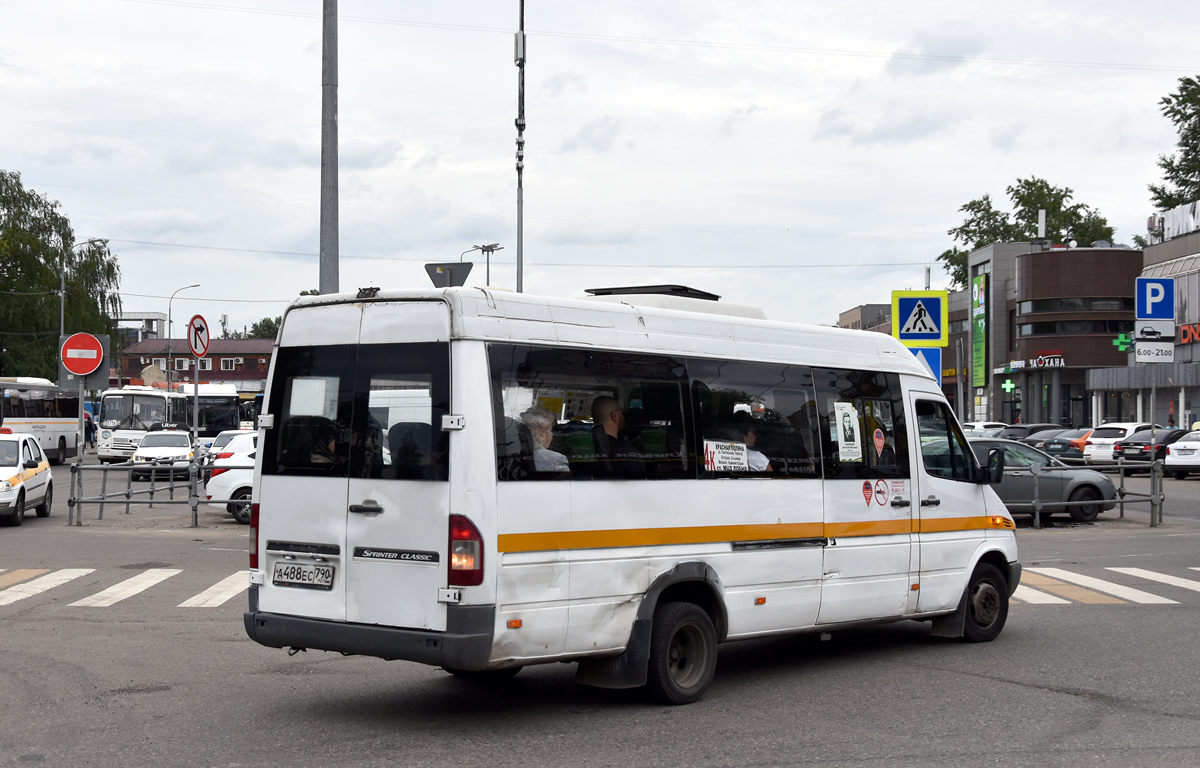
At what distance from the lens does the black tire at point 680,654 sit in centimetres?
775

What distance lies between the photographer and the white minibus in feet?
23.0

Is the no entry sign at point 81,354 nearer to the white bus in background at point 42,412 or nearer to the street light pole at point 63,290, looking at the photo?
the white bus in background at point 42,412

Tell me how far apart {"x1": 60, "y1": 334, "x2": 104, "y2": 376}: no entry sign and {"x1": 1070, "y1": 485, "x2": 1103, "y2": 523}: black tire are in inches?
705

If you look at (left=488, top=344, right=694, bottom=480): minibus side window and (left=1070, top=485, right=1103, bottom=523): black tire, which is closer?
(left=488, top=344, right=694, bottom=480): minibus side window

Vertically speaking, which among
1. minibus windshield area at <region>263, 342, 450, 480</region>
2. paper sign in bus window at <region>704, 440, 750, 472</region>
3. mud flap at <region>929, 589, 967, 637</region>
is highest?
minibus windshield area at <region>263, 342, 450, 480</region>

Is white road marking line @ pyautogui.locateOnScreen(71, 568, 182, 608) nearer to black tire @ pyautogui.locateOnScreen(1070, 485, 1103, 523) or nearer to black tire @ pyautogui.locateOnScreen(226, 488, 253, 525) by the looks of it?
black tire @ pyautogui.locateOnScreen(226, 488, 253, 525)

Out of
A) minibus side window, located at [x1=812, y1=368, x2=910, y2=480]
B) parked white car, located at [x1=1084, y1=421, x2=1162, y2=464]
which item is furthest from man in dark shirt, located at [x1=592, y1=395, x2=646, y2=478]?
parked white car, located at [x1=1084, y1=421, x2=1162, y2=464]

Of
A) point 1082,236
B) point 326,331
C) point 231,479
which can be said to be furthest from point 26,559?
point 1082,236

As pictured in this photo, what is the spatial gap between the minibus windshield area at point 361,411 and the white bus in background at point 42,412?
42845 mm

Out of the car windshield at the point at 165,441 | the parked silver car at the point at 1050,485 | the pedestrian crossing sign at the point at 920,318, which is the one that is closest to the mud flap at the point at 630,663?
the pedestrian crossing sign at the point at 920,318

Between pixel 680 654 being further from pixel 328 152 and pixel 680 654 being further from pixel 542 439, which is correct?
pixel 328 152

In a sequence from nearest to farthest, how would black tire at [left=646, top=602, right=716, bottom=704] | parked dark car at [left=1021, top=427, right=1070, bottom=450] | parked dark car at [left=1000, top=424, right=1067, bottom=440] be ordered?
black tire at [left=646, top=602, right=716, bottom=704], parked dark car at [left=1021, top=427, right=1070, bottom=450], parked dark car at [left=1000, top=424, right=1067, bottom=440]

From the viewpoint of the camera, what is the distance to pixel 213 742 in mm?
6910

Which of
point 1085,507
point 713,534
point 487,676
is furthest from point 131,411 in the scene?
point 713,534
